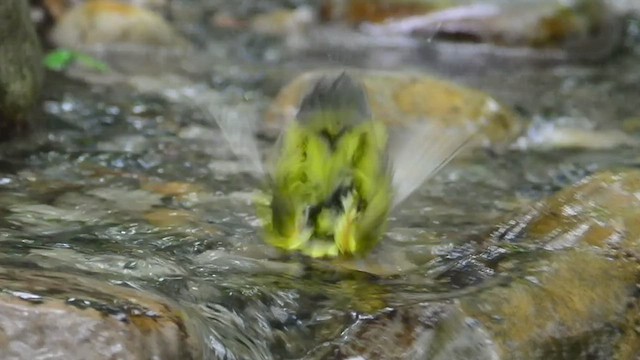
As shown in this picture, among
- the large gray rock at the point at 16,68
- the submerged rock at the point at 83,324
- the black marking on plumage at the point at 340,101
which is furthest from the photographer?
the large gray rock at the point at 16,68

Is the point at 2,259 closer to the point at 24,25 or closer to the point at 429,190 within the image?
the point at 429,190

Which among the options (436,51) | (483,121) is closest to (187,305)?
(483,121)

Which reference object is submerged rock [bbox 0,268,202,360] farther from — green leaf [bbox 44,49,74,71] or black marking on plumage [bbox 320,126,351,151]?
green leaf [bbox 44,49,74,71]

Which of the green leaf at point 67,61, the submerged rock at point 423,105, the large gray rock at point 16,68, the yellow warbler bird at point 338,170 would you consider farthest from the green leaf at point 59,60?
the yellow warbler bird at point 338,170

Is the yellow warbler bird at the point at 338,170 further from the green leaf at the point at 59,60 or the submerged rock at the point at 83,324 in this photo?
the green leaf at the point at 59,60

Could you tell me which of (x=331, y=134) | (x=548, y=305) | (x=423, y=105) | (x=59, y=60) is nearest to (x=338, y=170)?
(x=331, y=134)

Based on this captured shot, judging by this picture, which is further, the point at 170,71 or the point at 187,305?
the point at 170,71
